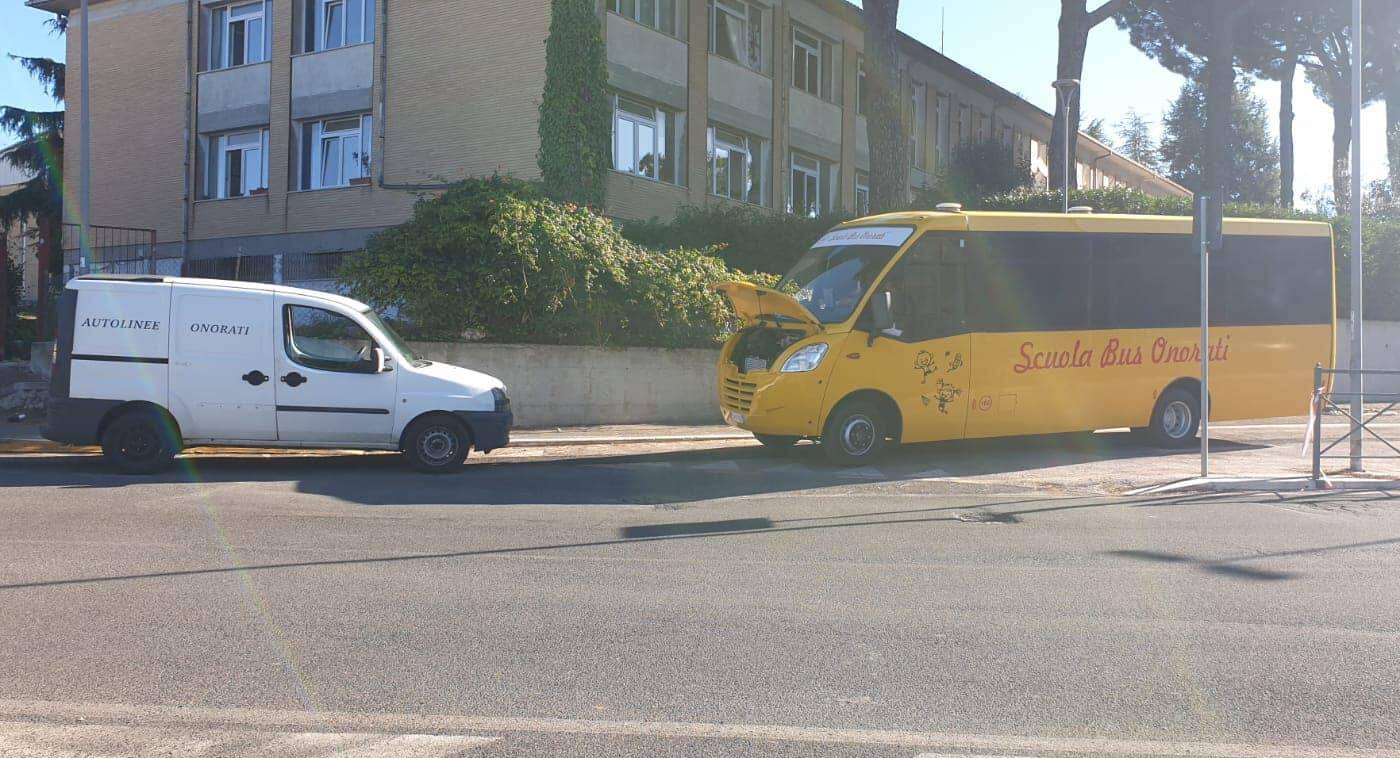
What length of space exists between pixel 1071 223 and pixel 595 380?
7.42 metres

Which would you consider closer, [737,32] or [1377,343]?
[1377,343]

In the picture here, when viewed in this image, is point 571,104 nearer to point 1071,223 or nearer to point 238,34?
point 238,34

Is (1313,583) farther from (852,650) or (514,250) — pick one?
(514,250)

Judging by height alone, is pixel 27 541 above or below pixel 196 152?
below

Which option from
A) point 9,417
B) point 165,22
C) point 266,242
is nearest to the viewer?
point 9,417

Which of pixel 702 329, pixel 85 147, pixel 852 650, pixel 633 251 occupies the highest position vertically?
pixel 85 147

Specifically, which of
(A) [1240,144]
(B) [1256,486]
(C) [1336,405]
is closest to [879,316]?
(B) [1256,486]

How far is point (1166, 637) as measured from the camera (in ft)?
19.0

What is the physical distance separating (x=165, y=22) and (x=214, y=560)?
2535cm

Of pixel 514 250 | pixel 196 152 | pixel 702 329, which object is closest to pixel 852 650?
pixel 514 250

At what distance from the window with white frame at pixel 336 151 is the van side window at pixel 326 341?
14.4 m

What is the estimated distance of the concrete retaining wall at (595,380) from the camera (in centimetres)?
1703

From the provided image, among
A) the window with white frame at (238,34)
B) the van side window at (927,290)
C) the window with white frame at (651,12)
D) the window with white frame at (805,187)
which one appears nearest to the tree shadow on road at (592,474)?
the van side window at (927,290)

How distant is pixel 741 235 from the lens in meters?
23.4
